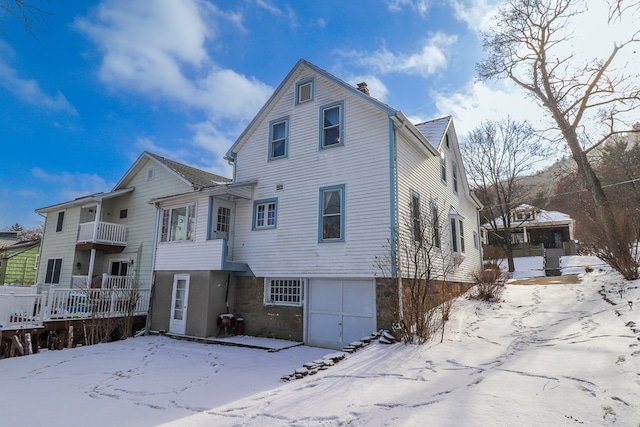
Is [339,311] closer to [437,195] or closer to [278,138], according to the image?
[437,195]

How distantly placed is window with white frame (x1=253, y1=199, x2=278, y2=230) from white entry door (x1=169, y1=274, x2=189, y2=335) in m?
3.55

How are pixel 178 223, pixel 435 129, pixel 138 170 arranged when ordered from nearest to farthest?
1. pixel 178 223
2. pixel 435 129
3. pixel 138 170

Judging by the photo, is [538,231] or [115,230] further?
[538,231]

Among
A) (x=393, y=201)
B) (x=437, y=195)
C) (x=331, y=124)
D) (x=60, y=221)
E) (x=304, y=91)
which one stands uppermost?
(x=304, y=91)

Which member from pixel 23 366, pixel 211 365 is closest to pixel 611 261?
pixel 211 365

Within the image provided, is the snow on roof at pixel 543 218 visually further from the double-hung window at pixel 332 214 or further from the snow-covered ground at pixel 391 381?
the double-hung window at pixel 332 214

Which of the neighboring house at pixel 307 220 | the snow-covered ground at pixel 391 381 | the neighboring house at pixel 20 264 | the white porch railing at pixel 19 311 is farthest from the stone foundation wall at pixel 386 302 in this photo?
the neighboring house at pixel 20 264

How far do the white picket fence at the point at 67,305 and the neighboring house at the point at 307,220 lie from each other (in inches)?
43.3

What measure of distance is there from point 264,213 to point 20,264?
83.0 feet

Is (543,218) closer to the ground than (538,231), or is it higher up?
higher up

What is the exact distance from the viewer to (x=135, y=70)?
1073 centimetres

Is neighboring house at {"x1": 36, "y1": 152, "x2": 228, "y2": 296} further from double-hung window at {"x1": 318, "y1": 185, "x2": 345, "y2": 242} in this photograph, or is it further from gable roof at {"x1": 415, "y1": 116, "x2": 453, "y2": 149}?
gable roof at {"x1": 415, "y1": 116, "x2": 453, "y2": 149}

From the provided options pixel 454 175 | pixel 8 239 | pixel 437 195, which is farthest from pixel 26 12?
pixel 8 239

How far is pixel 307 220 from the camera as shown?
11820 mm
